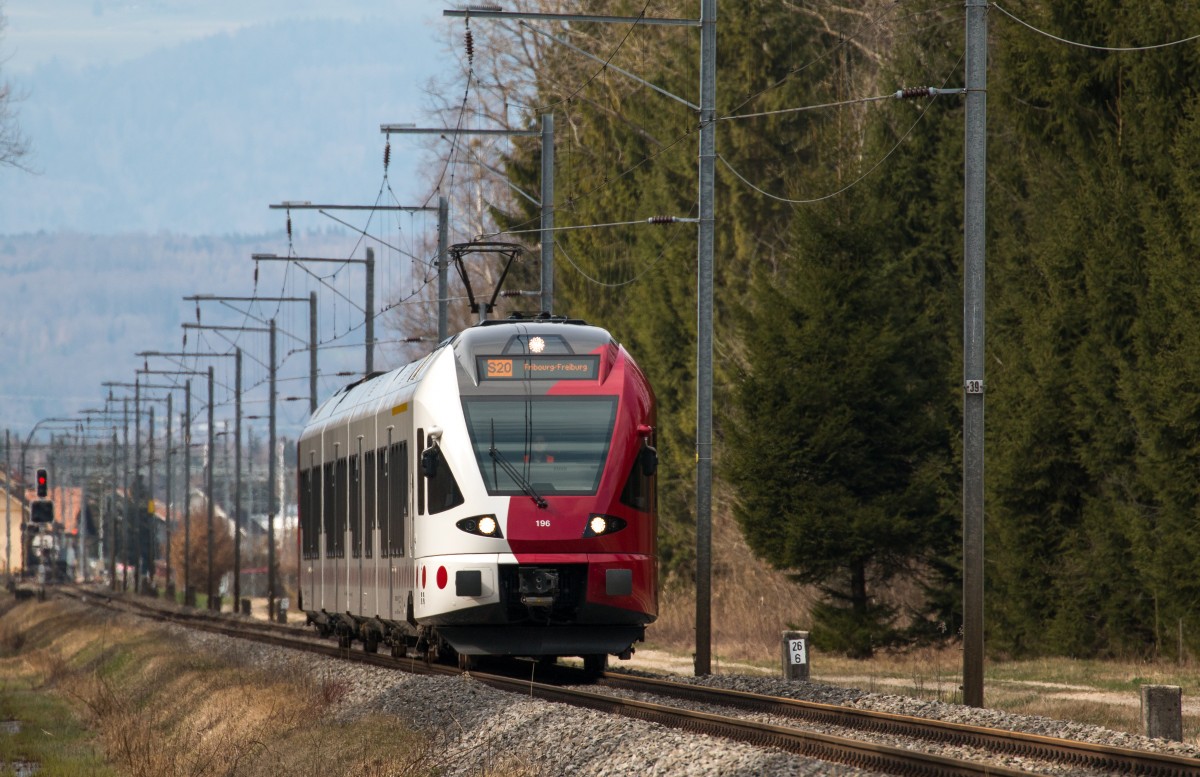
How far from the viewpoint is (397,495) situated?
75.7ft

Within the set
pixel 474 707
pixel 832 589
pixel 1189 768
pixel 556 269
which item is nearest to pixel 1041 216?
pixel 832 589

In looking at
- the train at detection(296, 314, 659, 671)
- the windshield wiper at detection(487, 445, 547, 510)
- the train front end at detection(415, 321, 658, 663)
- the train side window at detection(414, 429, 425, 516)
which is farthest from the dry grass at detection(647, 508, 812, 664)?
the windshield wiper at detection(487, 445, 547, 510)

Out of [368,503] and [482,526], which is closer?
[482,526]

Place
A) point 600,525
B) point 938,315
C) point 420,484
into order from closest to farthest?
point 600,525, point 420,484, point 938,315

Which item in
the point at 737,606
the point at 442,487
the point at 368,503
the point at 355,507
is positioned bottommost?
the point at 737,606

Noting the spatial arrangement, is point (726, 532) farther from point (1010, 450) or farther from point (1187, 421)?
point (1187, 421)

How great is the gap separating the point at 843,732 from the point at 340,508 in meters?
13.8

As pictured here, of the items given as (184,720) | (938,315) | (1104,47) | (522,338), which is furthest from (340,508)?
(1104,47)

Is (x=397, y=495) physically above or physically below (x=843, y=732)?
above

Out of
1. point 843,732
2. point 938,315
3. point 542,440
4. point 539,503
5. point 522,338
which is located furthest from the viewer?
point 938,315

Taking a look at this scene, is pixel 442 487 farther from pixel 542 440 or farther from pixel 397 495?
pixel 397 495

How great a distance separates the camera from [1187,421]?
24.9 m

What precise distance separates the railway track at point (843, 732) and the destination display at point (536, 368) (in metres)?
3.32

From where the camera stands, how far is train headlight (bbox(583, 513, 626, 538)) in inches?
791
